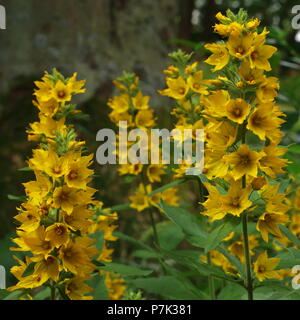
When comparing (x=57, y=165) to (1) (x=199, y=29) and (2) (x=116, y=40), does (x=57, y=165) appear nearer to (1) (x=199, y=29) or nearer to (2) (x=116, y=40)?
(2) (x=116, y=40)

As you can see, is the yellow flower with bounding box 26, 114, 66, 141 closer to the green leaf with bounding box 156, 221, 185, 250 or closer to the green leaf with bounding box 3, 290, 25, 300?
the green leaf with bounding box 3, 290, 25, 300

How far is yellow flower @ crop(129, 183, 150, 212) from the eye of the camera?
238 cm

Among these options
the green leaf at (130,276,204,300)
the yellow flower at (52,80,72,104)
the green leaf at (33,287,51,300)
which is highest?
the yellow flower at (52,80,72,104)

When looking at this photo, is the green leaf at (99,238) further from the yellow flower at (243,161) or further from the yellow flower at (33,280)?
the yellow flower at (243,161)

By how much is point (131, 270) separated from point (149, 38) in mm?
2603

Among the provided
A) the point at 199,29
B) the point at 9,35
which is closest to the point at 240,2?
the point at 199,29

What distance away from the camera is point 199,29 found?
12.3 m

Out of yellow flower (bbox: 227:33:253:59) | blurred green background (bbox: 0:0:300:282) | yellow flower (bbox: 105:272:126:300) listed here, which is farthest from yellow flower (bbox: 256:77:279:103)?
blurred green background (bbox: 0:0:300:282)

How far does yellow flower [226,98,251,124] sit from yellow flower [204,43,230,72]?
12 centimetres

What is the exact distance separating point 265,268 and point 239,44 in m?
0.68

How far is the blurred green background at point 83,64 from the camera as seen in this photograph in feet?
10.9

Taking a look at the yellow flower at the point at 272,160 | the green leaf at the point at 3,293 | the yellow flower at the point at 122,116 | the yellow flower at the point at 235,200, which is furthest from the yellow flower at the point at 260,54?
the green leaf at the point at 3,293

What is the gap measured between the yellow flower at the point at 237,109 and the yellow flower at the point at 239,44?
0.14m

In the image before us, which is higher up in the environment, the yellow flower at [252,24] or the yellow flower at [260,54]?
the yellow flower at [252,24]
